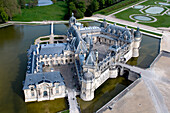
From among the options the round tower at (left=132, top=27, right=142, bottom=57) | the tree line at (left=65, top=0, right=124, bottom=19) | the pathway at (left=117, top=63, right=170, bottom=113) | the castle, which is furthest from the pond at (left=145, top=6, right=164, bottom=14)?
the pathway at (left=117, top=63, right=170, bottom=113)

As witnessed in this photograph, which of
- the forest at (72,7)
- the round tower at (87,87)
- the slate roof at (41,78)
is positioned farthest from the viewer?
the forest at (72,7)

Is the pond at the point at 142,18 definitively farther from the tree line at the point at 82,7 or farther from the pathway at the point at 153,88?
the pathway at the point at 153,88

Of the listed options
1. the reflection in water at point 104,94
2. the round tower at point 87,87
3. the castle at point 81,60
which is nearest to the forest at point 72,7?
the castle at point 81,60

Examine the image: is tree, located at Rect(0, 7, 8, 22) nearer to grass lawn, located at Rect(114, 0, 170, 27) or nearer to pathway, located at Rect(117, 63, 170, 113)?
grass lawn, located at Rect(114, 0, 170, 27)

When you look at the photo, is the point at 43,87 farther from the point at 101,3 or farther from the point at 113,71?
the point at 101,3

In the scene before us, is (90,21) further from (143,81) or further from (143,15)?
(143,81)

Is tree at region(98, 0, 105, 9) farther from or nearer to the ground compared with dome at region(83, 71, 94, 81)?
farther from the ground
